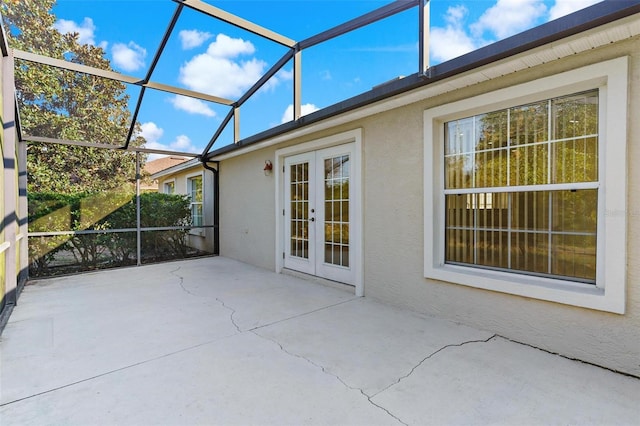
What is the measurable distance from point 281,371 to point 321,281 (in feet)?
9.27

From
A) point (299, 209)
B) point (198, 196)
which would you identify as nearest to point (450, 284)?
point (299, 209)

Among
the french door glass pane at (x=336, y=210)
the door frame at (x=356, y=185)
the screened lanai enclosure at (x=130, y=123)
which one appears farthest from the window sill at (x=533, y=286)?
the screened lanai enclosure at (x=130, y=123)

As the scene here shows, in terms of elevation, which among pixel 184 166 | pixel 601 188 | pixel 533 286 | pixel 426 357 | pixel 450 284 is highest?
pixel 184 166

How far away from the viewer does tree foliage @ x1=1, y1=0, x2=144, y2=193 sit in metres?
10.2

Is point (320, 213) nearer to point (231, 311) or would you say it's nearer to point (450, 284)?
point (231, 311)

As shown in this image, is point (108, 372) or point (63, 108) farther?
point (63, 108)

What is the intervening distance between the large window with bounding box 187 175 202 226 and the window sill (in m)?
7.62

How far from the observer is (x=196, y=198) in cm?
967

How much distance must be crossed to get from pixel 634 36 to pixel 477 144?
1.40 m

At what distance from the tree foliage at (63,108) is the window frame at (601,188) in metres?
10.8

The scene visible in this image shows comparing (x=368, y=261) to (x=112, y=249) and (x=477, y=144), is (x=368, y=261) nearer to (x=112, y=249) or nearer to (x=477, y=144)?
(x=477, y=144)

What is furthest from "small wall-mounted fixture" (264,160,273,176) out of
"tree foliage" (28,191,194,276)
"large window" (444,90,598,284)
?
"large window" (444,90,598,284)

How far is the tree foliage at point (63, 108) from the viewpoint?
10.2 meters

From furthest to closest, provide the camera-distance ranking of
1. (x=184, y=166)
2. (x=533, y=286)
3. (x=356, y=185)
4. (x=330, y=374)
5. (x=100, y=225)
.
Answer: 1. (x=184, y=166)
2. (x=100, y=225)
3. (x=356, y=185)
4. (x=533, y=286)
5. (x=330, y=374)
